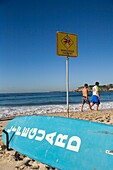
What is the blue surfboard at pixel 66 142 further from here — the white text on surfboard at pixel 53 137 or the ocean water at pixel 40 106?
the ocean water at pixel 40 106

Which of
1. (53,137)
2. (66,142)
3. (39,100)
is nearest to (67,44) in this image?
(53,137)

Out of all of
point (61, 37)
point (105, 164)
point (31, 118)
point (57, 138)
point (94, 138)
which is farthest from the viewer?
point (61, 37)

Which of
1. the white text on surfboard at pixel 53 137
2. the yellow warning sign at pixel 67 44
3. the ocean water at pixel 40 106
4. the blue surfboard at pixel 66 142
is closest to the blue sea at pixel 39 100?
the ocean water at pixel 40 106

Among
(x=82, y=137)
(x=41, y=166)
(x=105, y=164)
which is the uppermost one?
(x=82, y=137)

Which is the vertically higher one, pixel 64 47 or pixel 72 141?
pixel 64 47

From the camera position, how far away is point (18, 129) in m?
4.17

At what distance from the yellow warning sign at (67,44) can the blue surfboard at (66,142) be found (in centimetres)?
235

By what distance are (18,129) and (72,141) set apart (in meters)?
1.39

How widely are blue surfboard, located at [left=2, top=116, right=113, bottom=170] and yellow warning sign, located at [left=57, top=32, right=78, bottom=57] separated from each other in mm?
2353

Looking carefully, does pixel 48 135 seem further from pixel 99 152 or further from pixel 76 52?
pixel 76 52

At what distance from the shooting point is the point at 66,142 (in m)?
3.12

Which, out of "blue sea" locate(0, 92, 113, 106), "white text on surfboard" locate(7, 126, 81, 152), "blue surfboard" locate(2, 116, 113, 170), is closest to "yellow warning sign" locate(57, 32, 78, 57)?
"blue surfboard" locate(2, 116, 113, 170)

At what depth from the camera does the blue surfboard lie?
8.79 ft

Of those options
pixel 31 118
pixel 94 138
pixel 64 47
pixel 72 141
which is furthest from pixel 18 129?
pixel 64 47
